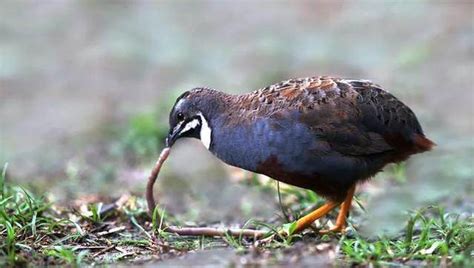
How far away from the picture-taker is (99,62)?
47.8 ft

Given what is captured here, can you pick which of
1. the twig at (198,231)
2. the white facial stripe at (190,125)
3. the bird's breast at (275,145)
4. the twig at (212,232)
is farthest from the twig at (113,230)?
the bird's breast at (275,145)

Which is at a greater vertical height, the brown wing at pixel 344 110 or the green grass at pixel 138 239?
the brown wing at pixel 344 110

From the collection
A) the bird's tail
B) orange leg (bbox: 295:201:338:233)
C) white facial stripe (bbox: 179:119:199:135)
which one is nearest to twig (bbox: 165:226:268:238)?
orange leg (bbox: 295:201:338:233)

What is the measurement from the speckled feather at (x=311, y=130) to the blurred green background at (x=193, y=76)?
78cm

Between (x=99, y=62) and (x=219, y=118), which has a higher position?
(x=219, y=118)

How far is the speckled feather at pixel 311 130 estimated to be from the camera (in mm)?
6406

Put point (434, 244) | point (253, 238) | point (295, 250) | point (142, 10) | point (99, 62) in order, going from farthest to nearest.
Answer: point (142, 10), point (99, 62), point (253, 238), point (434, 244), point (295, 250)

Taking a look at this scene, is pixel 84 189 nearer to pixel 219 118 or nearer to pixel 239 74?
pixel 219 118

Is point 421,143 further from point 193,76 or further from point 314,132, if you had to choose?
point 193,76

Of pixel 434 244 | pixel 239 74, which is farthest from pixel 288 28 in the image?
pixel 434 244

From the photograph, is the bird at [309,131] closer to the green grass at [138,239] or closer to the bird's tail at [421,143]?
the bird's tail at [421,143]

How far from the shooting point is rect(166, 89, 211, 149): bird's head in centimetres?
681

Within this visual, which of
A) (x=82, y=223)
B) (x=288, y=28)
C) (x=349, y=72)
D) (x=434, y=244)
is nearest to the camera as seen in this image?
(x=434, y=244)

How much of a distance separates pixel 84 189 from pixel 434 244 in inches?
194
